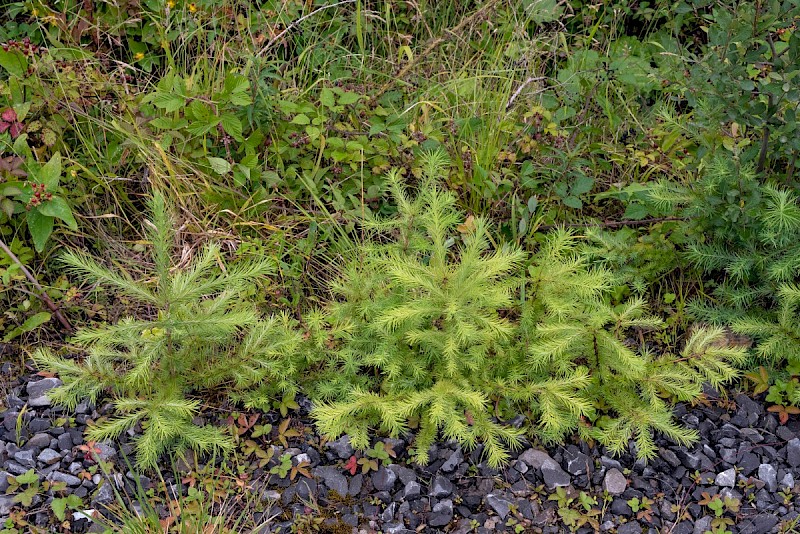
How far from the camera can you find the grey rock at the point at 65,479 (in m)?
2.46

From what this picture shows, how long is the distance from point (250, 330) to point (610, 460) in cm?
127

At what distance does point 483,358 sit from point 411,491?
47 cm

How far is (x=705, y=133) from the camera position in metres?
3.13

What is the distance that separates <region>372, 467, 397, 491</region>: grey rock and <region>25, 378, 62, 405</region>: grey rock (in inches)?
47.2

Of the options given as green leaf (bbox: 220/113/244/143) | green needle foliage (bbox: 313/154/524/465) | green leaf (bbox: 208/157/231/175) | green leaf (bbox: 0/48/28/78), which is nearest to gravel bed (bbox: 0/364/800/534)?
green needle foliage (bbox: 313/154/524/465)

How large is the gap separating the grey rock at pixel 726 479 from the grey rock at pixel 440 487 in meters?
0.85

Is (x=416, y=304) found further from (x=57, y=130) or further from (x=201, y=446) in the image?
(x=57, y=130)

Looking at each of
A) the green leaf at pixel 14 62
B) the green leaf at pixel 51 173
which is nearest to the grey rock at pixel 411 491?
the green leaf at pixel 51 173

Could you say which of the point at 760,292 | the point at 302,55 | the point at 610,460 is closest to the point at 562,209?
the point at 760,292

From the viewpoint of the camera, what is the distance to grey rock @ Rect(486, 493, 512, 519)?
242 cm

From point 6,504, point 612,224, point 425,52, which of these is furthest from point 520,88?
point 6,504

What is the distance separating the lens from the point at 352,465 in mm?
2539

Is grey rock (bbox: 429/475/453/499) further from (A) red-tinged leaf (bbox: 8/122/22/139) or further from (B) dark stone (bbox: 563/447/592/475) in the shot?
(A) red-tinged leaf (bbox: 8/122/22/139)

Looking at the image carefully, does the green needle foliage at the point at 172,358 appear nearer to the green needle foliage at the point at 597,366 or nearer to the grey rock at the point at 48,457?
the grey rock at the point at 48,457
